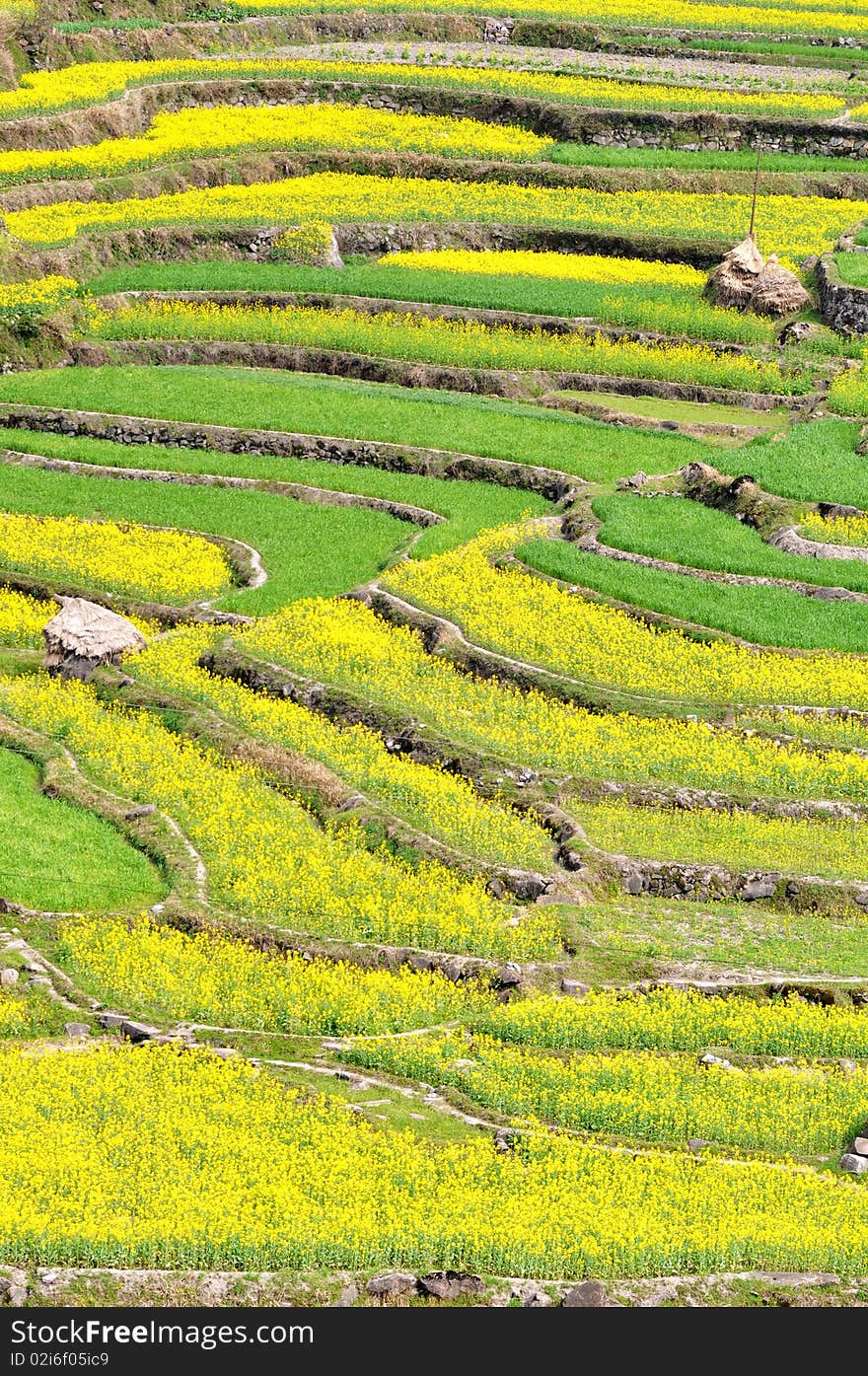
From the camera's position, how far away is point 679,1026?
2402cm

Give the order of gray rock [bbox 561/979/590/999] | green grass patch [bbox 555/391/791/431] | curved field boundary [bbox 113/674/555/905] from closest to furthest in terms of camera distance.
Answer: gray rock [bbox 561/979/590/999]
curved field boundary [bbox 113/674/555/905]
green grass patch [bbox 555/391/791/431]

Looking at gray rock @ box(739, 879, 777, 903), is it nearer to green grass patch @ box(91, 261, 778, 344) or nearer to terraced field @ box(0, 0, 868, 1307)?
terraced field @ box(0, 0, 868, 1307)

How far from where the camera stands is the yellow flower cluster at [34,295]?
169ft

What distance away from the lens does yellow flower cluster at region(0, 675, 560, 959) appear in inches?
1032

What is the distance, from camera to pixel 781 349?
51.5 meters

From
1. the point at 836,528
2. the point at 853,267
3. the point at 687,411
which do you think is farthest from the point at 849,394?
the point at 836,528

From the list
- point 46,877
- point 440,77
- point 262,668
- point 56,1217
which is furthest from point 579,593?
point 440,77

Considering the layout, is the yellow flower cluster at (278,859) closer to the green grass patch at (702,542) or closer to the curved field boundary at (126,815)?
the curved field boundary at (126,815)

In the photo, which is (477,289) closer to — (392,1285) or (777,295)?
(777,295)

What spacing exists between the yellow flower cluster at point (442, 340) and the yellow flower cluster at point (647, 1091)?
29.5m

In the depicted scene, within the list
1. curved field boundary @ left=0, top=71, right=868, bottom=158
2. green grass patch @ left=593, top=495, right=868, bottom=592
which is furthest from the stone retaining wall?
curved field boundary @ left=0, top=71, right=868, bottom=158

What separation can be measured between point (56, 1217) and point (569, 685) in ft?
55.0

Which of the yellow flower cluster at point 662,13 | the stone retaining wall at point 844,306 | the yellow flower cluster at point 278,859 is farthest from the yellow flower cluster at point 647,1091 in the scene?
the yellow flower cluster at point 662,13

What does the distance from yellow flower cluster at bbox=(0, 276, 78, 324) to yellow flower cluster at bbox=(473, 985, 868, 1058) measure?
3238 cm
